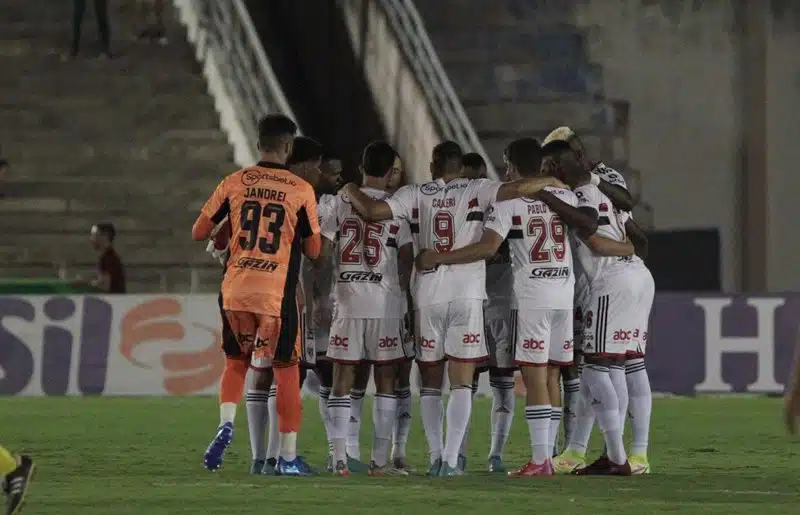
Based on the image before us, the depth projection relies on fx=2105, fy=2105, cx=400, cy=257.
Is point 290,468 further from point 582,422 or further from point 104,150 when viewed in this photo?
point 104,150

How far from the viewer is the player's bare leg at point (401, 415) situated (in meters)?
12.5

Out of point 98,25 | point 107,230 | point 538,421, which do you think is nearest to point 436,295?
point 538,421

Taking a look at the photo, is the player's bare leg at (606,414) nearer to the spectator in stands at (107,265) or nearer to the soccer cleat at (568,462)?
the soccer cleat at (568,462)

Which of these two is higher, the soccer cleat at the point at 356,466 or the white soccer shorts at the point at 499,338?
the white soccer shorts at the point at 499,338

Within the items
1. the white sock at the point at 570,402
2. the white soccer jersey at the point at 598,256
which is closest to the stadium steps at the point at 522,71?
the white sock at the point at 570,402

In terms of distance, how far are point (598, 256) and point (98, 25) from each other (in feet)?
48.7

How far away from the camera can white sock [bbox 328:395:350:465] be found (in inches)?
478

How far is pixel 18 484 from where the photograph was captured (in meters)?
9.12

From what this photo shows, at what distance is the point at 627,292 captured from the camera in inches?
484

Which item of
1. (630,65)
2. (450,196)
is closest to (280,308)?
(450,196)

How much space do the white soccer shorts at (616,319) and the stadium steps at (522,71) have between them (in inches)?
533

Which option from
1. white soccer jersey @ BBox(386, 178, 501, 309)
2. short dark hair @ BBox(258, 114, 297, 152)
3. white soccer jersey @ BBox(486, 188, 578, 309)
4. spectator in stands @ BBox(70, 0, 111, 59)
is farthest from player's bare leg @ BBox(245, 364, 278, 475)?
spectator in stands @ BBox(70, 0, 111, 59)

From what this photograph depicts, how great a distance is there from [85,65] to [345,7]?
4113mm

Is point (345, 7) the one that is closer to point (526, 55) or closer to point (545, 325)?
point (526, 55)
